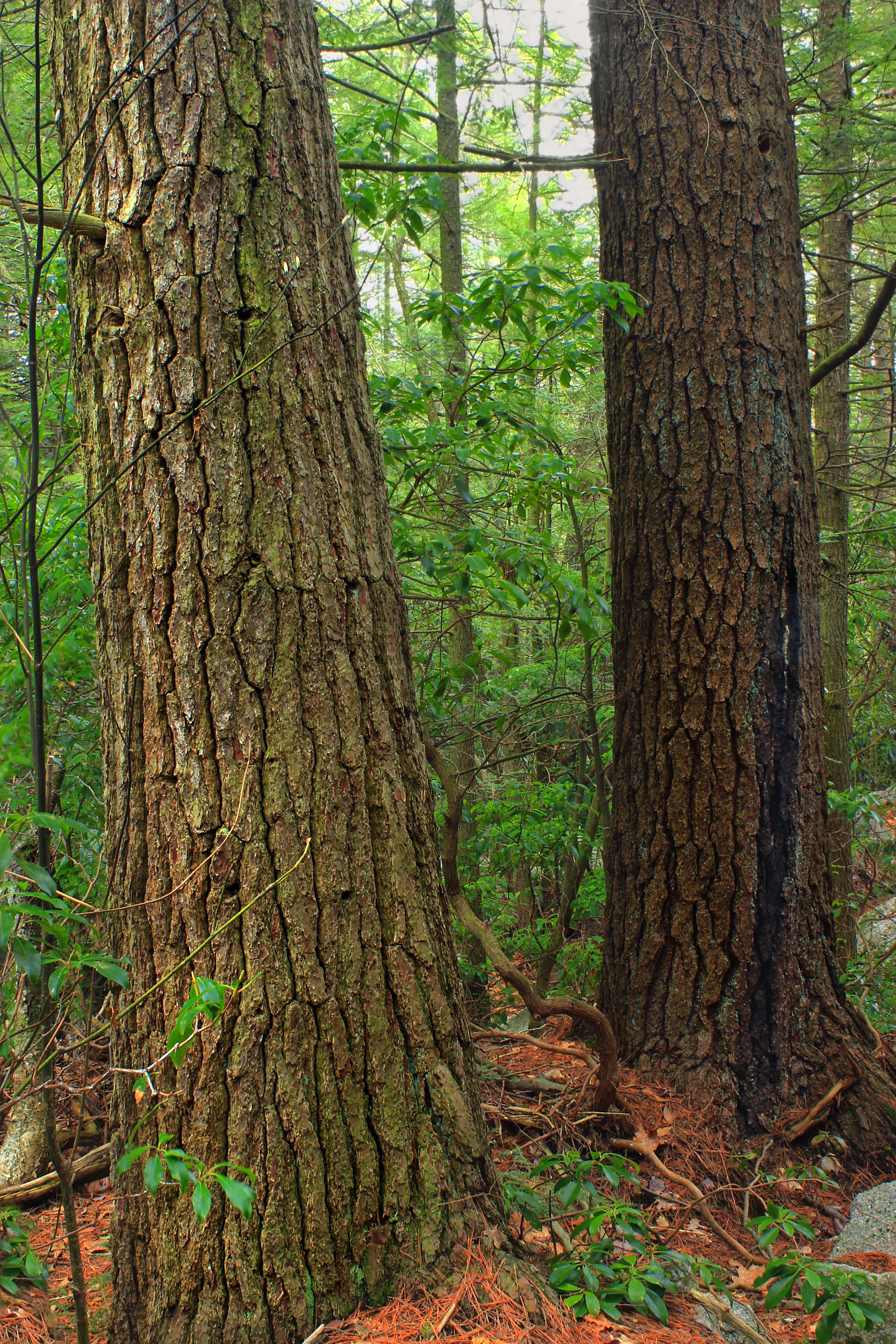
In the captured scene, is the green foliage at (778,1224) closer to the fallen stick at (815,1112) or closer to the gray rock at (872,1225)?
the gray rock at (872,1225)

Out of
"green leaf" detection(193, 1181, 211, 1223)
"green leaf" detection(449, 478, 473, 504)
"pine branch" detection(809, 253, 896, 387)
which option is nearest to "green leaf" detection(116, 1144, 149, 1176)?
"green leaf" detection(193, 1181, 211, 1223)

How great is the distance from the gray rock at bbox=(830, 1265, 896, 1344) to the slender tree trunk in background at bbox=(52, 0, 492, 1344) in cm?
109

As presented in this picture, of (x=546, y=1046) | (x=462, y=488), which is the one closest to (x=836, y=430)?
(x=462, y=488)

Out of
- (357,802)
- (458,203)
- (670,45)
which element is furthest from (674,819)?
(458,203)

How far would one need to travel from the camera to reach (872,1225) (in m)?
2.55

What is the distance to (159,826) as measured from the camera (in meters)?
1.80

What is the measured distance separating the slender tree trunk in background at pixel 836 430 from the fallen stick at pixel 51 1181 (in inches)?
141

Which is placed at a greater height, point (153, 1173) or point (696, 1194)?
point (153, 1173)

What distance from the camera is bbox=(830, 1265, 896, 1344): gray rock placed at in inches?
80.7

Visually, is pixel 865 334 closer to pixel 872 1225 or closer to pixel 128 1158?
pixel 872 1225

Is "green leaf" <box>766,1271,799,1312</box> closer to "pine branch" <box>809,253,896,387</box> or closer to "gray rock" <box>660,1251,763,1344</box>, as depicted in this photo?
"gray rock" <box>660,1251,763,1344</box>

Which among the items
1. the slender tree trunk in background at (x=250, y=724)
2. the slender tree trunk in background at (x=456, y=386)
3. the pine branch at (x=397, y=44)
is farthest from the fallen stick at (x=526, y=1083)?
the pine branch at (x=397, y=44)

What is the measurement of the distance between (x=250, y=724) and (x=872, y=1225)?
2537mm

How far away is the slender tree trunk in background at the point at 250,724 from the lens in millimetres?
1700
